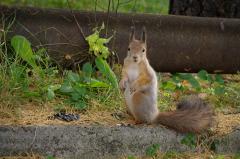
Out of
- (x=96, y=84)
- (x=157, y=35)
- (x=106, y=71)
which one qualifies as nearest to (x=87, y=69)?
(x=106, y=71)

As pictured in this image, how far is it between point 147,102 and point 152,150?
404mm

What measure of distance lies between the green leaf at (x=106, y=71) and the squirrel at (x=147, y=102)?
22.1 inches

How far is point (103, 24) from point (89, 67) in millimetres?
532

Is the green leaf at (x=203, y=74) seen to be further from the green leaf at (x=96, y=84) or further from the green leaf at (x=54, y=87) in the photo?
the green leaf at (x=54, y=87)

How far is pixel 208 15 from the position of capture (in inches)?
346

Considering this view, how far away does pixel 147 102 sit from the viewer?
5707mm

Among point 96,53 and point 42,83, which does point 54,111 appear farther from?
point 96,53

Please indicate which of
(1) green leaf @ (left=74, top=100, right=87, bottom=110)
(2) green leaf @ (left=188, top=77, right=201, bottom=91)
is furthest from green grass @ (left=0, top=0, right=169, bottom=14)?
(1) green leaf @ (left=74, top=100, right=87, bottom=110)

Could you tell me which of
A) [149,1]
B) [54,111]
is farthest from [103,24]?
[149,1]

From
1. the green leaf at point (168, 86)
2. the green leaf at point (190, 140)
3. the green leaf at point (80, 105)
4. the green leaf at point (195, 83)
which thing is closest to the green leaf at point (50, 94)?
the green leaf at point (80, 105)

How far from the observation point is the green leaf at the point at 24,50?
6.41 metres

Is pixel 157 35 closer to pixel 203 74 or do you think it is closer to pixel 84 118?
pixel 203 74

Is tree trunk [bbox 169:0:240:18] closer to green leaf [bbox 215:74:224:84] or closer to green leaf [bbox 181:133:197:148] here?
green leaf [bbox 215:74:224:84]

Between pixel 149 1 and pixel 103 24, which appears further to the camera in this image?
pixel 149 1
